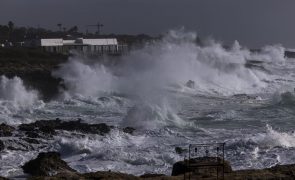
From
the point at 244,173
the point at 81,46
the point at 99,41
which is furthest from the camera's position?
the point at 99,41

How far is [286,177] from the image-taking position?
11281 mm

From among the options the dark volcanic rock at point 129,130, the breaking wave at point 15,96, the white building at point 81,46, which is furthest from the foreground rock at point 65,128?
the white building at point 81,46

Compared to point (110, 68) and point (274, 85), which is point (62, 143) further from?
point (274, 85)

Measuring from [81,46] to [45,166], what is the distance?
63395 mm

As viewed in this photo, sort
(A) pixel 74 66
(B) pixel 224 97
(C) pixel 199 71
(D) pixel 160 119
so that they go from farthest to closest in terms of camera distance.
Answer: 1. (C) pixel 199 71
2. (A) pixel 74 66
3. (B) pixel 224 97
4. (D) pixel 160 119

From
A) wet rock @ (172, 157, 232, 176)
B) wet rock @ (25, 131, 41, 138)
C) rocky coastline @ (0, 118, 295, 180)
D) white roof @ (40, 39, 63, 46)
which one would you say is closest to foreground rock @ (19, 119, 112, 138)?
rocky coastline @ (0, 118, 295, 180)

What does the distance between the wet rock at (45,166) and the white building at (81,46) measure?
53.5m

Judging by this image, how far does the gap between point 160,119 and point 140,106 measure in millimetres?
1540

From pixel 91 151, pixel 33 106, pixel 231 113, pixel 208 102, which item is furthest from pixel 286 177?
pixel 208 102

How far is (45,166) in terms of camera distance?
1423cm

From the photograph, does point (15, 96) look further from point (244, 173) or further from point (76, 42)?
point (76, 42)

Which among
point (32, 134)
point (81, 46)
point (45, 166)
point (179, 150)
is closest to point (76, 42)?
point (81, 46)

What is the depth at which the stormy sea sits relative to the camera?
1719cm

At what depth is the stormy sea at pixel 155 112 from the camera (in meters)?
17.2
